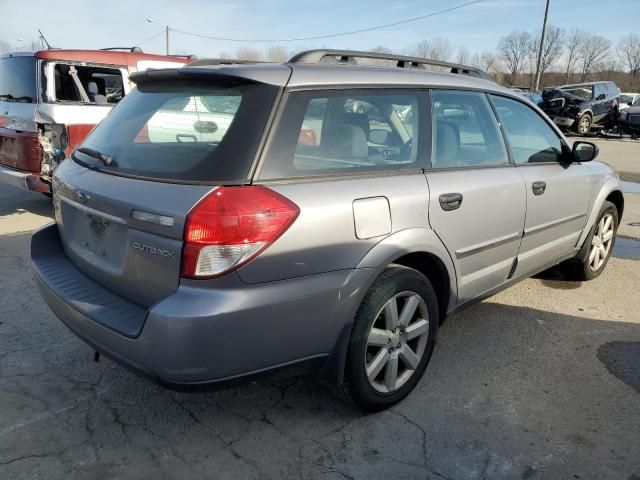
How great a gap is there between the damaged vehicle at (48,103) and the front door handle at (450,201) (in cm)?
483

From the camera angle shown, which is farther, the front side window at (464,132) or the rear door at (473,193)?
the front side window at (464,132)

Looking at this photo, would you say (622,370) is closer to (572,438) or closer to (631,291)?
(572,438)

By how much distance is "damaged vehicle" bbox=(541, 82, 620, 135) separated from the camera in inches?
795

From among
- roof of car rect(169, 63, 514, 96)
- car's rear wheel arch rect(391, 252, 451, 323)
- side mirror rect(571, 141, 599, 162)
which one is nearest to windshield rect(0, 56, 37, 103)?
roof of car rect(169, 63, 514, 96)

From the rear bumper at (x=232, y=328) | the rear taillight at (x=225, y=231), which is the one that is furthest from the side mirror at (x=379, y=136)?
the rear taillight at (x=225, y=231)

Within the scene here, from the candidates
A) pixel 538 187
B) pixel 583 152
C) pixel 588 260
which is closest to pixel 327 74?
pixel 538 187

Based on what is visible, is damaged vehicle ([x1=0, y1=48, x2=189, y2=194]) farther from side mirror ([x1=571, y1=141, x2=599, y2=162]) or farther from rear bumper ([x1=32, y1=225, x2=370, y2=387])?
side mirror ([x1=571, y1=141, x2=599, y2=162])

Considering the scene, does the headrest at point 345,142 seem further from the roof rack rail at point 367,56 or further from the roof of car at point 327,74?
the roof rack rail at point 367,56

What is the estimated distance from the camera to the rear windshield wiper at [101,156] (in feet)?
8.46

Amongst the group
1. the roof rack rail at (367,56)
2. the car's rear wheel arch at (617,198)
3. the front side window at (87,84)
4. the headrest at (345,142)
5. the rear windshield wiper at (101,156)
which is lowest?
the car's rear wheel arch at (617,198)

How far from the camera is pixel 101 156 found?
2.69 meters

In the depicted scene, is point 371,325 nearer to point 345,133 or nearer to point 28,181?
point 345,133

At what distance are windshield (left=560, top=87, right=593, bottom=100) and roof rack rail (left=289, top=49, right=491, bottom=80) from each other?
767 inches

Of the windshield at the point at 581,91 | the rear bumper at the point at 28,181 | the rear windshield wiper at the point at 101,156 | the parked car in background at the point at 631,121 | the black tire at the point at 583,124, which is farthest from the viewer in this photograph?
the windshield at the point at 581,91
